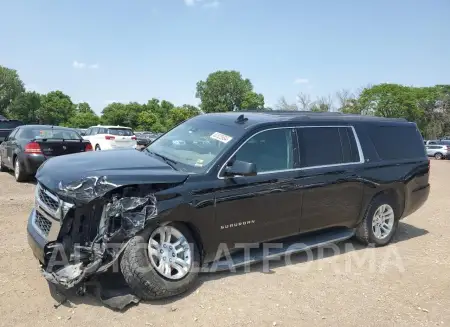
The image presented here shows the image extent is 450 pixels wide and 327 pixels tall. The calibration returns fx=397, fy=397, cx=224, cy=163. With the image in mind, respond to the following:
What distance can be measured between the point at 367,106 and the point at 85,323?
210 ft

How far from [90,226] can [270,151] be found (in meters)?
2.17

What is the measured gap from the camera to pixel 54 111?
7131 centimetres

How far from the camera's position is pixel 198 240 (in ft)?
13.3

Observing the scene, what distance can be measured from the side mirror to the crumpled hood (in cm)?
47

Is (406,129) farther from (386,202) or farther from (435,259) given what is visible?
(435,259)

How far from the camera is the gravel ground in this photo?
351 cm

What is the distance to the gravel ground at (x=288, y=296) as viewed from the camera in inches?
138

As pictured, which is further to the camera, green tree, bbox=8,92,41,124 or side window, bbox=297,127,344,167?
green tree, bbox=8,92,41,124

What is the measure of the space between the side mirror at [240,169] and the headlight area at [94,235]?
971 mm

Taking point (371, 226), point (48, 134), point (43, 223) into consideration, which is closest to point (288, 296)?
point (371, 226)

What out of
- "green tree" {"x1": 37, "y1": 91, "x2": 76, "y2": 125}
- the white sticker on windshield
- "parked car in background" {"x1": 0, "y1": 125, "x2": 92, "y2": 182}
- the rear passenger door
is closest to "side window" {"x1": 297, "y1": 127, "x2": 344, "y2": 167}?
the rear passenger door

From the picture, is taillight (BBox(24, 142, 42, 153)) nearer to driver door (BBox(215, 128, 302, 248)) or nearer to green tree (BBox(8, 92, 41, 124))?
driver door (BBox(215, 128, 302, 248))

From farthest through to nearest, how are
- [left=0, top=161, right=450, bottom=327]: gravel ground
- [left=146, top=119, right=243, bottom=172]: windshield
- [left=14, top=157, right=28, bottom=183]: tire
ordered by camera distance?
[left=14, top=157, right=28, bottom=183]: tire, [left=146, top=119, right=243, bottom=172]: windshield, [left=0, top=161, right=450, bottom=327]: gravel ground

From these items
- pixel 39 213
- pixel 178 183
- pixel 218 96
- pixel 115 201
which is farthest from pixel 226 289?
pixel 218 96
